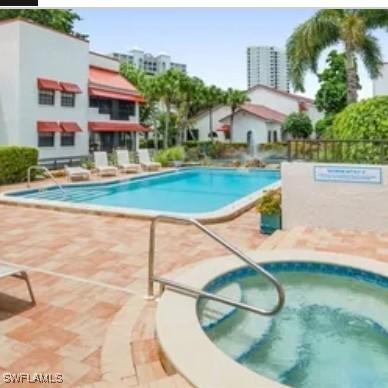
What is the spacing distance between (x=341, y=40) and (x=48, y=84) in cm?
1719

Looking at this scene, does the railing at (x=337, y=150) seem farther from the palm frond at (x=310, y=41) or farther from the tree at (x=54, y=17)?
the tree at (x=54, y=17)

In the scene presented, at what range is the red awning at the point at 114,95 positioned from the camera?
3020 centimetres

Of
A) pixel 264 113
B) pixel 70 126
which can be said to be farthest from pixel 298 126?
pixel 70 126

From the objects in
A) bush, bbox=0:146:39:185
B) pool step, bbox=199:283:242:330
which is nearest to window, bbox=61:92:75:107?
bush, bbox=0:146:39:185

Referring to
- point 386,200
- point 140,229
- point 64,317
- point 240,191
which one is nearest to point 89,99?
point 240,191

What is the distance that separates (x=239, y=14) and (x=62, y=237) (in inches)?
238

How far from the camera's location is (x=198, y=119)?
47000 mm

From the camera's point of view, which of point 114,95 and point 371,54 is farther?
point 114,95

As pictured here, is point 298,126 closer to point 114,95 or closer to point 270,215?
point 114,95

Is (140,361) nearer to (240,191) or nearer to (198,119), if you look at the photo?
(240,191)

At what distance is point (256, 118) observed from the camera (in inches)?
1658

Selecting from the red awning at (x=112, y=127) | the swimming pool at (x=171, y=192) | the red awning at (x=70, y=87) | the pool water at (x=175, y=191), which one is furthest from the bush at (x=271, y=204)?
the red awning at (x=112, y=127)

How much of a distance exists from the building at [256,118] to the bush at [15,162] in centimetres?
2663

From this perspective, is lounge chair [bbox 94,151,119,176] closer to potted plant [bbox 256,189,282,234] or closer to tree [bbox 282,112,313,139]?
potted plant [bbox 256,189,282,234]
